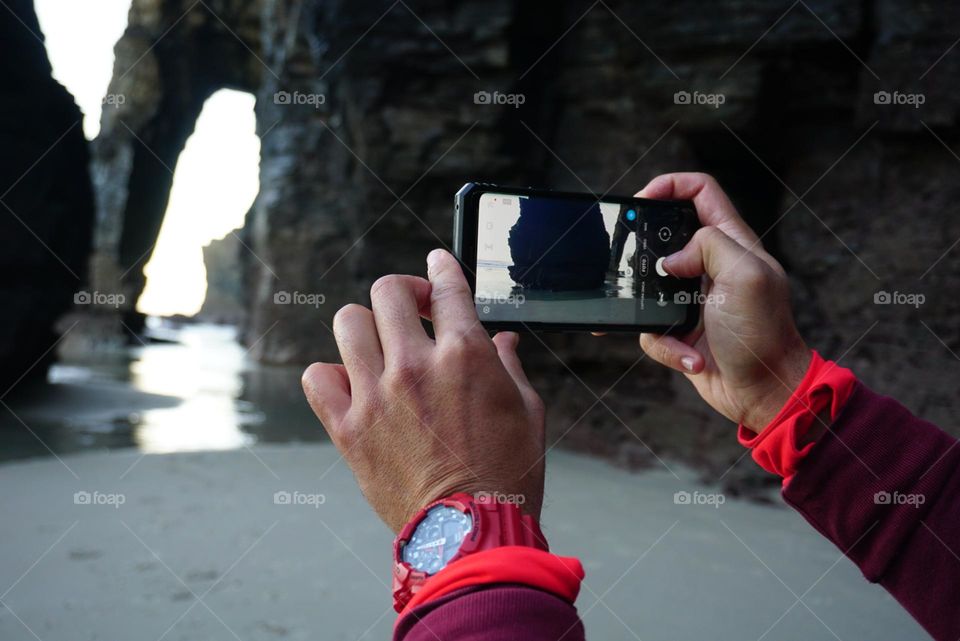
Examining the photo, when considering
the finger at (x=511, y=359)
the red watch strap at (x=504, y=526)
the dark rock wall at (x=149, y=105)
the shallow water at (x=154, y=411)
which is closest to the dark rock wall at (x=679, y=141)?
the shallow water at (x=154, y=411)

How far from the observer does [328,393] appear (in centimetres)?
77

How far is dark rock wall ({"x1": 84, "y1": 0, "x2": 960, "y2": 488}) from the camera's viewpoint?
11.8 ft

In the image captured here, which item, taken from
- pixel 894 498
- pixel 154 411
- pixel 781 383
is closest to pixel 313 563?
pixel 781 383

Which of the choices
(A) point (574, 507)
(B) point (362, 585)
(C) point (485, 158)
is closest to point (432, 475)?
(B) point (362, 585)

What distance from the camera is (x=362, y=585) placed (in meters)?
2.49

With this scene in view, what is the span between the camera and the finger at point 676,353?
118 centimetres

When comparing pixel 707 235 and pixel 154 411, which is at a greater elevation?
pixel 707 235

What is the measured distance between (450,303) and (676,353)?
58 cm

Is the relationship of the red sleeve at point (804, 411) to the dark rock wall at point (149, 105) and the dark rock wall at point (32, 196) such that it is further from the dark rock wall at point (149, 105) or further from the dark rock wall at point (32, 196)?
the dark rock wall at point (149, 105)

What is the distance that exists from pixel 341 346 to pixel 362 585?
77.1 inches

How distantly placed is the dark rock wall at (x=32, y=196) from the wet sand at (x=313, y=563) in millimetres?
3179

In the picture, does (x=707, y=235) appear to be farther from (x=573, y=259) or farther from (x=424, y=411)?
(x=424, y=411)

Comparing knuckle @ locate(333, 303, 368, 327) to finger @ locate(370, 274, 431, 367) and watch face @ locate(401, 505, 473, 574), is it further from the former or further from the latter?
watch face @ locate(401, 505, 473, 574)

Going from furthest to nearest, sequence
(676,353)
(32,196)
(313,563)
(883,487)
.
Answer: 1. (32,196)
2. (313,563)
3. (676,353)
4. (883,487)
